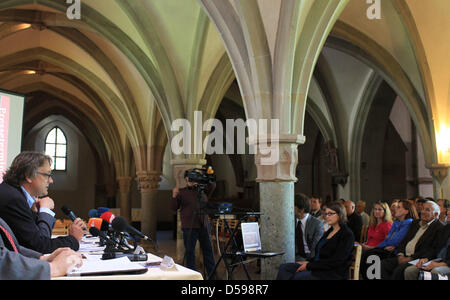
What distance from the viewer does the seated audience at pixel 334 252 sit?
4352 mm

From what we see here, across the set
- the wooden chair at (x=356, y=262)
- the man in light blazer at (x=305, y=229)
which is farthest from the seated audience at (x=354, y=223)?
the wooden chair at (x=356, y=262)

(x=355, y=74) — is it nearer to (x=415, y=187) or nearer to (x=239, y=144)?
(x=415, y=187)

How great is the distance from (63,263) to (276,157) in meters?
4.32

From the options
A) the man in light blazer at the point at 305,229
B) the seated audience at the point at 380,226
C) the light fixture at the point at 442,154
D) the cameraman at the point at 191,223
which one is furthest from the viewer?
the light fixture at the point at 442,154

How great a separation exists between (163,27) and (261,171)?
16.6 ft

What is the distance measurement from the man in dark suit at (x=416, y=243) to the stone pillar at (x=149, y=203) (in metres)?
→ 9.31

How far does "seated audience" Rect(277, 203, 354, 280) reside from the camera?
4.35 metres

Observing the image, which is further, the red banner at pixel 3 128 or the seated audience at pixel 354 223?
the seated audience at pixel 354 223

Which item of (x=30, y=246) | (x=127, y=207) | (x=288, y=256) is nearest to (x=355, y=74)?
(x=288, y=256)

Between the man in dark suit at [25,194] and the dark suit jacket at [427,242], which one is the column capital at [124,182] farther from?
the man in dark suit at [25,194]

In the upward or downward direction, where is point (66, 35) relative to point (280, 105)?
upward

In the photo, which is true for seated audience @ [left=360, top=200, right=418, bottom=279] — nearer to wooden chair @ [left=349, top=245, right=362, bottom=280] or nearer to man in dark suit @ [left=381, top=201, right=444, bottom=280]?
man in dark suit @ [left=381, top=201, right=444, bottom=280]

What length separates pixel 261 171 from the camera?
6.29 metres
